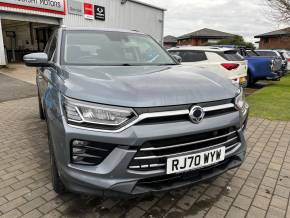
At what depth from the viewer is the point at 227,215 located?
2441 mm

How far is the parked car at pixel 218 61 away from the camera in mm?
7012

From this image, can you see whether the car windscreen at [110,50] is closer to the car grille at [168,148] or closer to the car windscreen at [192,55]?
the car grille at [168,148]

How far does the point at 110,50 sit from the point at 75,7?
1698cm

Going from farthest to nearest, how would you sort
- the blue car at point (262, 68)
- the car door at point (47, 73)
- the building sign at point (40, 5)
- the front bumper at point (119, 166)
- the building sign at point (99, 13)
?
the building sign at point (99, 13), the building sign at point (40, 5), the blue car at point (262, 68), the car door at point (47, 73), the front bumper at point (119, 166)

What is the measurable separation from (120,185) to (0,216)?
1284 millimetres

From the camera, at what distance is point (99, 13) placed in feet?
66.6

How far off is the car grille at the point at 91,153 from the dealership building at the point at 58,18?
15669 millimetres

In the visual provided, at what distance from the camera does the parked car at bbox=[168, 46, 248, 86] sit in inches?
276

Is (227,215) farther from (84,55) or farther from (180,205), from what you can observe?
(84,55)

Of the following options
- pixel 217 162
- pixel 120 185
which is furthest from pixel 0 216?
Result: pixel 217 162

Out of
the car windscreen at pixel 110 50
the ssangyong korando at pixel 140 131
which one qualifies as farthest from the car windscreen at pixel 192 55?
the ssangyong korando at pixel 140 131

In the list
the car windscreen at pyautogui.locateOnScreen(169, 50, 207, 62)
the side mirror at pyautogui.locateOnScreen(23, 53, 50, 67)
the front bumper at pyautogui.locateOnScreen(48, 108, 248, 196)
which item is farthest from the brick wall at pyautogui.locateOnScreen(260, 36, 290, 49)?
the front bumper at pyautogui.locateOnScreen(48, 108, 248, 196)

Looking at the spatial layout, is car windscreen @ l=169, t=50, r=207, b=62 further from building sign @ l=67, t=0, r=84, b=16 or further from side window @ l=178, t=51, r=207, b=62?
building sign @ l=67, t=0, r=84, b=16

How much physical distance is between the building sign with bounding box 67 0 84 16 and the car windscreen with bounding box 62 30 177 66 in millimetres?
16222
